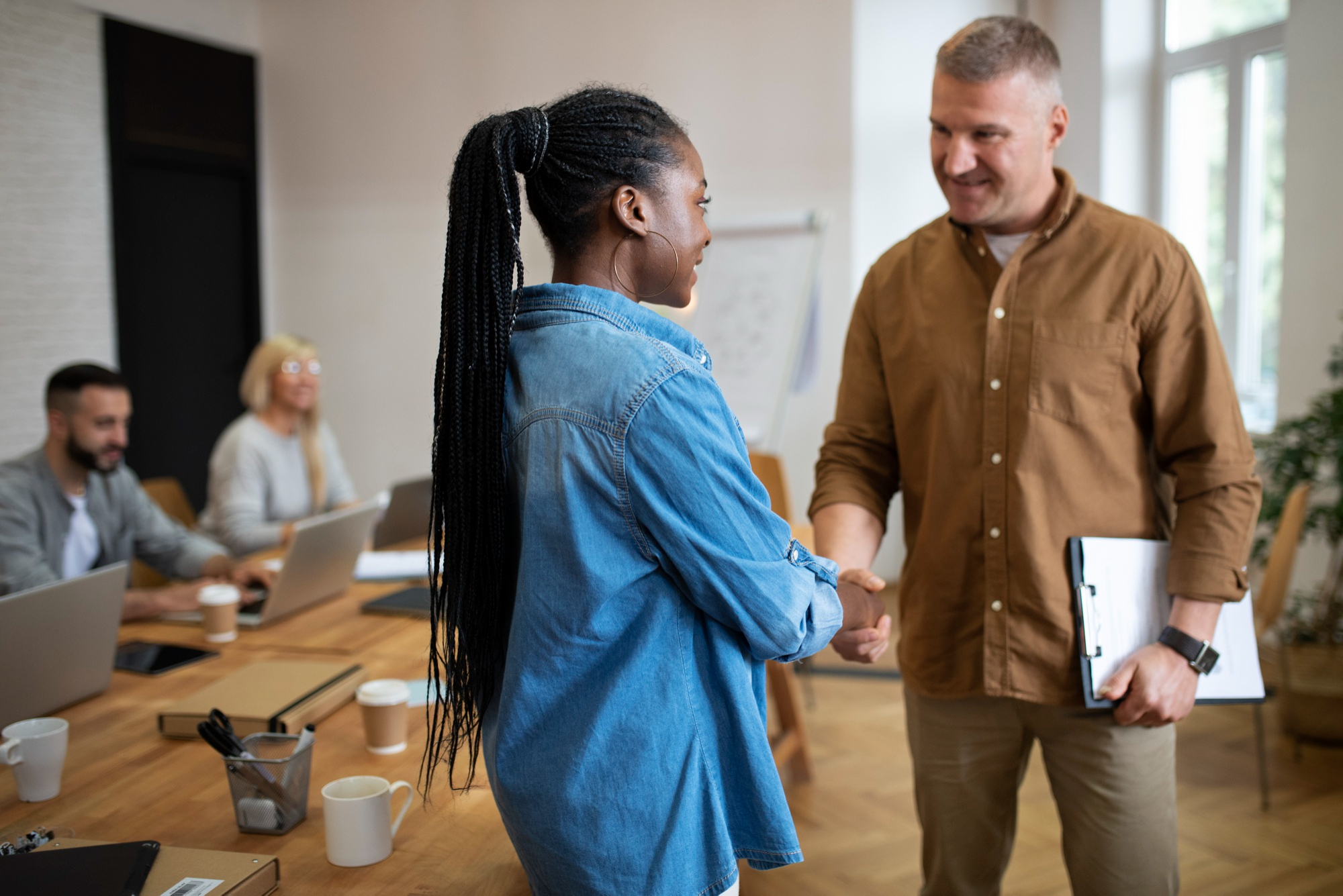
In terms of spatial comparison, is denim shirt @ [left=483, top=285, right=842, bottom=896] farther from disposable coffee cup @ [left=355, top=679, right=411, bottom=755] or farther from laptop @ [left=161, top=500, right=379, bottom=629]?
laptop @ [left=161, top=500, right=379, bottom=629]

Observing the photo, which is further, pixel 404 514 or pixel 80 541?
pixel 404 514

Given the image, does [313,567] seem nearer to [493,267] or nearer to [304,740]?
[304,740]

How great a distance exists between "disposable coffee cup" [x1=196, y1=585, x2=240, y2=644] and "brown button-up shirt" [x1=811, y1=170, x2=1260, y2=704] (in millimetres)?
1435

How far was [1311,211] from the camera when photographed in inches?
158

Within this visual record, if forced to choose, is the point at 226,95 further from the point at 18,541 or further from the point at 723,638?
the point at 723,638

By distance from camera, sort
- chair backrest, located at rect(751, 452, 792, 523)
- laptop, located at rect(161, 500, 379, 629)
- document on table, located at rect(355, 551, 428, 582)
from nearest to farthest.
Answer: laptop, located at rect(161, 500, 379, 629), document on table, located at rect(355, 551, 428, 582), chair backrest, located at rect(751, 452, 792, 523)

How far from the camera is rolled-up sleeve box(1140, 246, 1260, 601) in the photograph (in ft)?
4.85

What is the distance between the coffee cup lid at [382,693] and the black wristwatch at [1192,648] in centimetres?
115

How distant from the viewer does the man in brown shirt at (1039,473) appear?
1.51m

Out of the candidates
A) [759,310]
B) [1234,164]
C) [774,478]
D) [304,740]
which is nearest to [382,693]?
[304,740]

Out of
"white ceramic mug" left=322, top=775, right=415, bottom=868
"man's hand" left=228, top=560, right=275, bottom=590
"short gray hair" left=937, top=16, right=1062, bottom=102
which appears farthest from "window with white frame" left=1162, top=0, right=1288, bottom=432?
"white ceramic mug" left=322, top=775, right=415, bottom=868

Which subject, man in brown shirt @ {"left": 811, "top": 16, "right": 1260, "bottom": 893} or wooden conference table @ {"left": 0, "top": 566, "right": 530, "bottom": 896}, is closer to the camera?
wooden conference table @ {"left": 0, "top": 566, "right": 530, "bottom": 896}

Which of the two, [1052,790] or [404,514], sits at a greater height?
[404,514]

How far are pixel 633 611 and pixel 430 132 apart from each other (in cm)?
564
